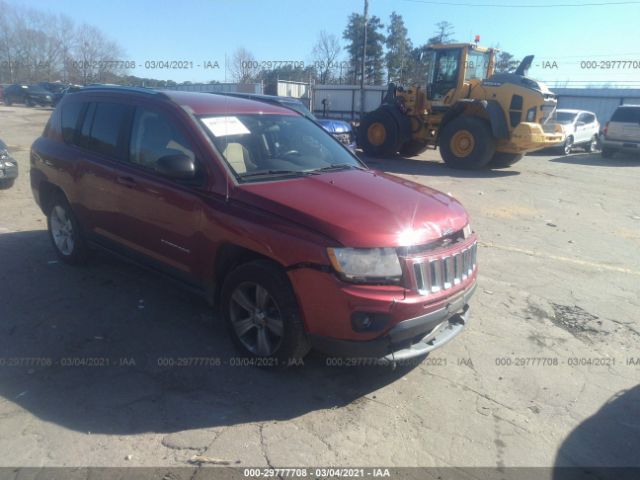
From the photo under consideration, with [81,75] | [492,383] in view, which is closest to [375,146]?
[492,383]

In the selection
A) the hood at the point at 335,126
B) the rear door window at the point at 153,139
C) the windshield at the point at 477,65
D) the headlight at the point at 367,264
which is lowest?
the headlight at the point at 367,264

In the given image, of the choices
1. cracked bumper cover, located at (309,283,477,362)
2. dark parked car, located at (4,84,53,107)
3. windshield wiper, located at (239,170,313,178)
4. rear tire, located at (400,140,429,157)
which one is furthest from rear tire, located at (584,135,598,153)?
dark parked car, located at (4,84,53,107)

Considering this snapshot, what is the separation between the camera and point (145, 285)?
4996 mm

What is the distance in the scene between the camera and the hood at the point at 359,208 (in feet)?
10.1

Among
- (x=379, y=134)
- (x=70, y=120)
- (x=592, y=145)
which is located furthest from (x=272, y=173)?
(x=592, y=145)

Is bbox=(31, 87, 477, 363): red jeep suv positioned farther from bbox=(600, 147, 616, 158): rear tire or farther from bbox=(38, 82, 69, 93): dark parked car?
bbox=(38, 82, 69, 93): dark parked car

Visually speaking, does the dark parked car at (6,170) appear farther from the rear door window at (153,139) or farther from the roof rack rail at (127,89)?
the rear door window at (153,139)

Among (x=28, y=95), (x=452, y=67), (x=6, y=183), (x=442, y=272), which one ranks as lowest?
(x=6, y=183)

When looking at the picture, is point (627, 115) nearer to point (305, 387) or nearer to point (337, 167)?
point (337, 167)

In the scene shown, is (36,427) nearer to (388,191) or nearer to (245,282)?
(245,282)

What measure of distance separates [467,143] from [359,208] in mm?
12133

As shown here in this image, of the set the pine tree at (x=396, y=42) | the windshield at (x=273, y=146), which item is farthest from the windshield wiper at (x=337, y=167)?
the pine tree at (x=396, y=42)

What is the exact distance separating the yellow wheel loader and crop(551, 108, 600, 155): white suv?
5.20 meters

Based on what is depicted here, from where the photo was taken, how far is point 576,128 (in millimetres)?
20344
